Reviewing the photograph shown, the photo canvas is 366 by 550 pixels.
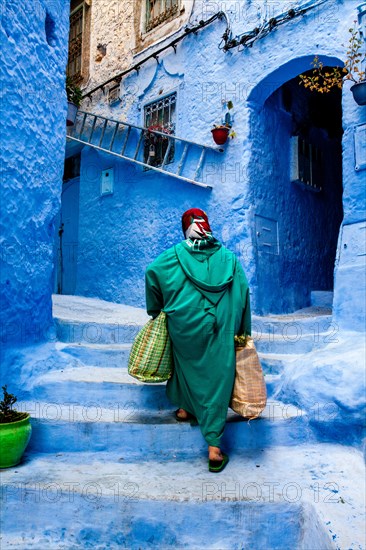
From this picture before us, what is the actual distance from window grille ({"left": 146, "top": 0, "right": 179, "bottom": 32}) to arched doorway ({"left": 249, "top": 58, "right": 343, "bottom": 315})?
2250mm

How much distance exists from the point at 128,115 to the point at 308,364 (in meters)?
5.81

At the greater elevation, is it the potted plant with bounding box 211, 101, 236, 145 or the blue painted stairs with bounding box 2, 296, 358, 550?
the potted plant with bounding box 211, 101, 236, 145

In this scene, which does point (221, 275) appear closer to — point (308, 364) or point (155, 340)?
point (155, 340)

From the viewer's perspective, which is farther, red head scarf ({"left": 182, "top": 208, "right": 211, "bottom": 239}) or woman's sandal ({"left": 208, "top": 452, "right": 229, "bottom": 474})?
red head scarf ({"left": 182, "top": 208, "right": 211, "bottom": 239})

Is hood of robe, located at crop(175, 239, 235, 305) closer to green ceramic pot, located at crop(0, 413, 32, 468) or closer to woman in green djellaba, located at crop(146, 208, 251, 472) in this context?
woman in green djellaba, located at crop(146, 208, 251, 472)

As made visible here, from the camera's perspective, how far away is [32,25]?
13.2 feet

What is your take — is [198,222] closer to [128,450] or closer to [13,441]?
[128,450]

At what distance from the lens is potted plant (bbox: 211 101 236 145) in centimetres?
621

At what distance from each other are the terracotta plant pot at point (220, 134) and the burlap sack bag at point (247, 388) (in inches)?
153

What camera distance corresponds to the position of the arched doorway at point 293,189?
20.2 feet

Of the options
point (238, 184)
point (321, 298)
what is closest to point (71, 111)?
point (238, 184)

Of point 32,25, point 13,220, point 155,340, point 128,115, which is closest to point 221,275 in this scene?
point 155,340

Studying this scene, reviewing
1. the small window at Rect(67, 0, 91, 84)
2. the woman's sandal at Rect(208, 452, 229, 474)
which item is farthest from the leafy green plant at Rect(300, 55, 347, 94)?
the small window at Rect(67, 0, 91, 84)

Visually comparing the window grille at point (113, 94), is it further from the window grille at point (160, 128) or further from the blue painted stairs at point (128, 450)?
the blue painted stairs at point (128, 450)
